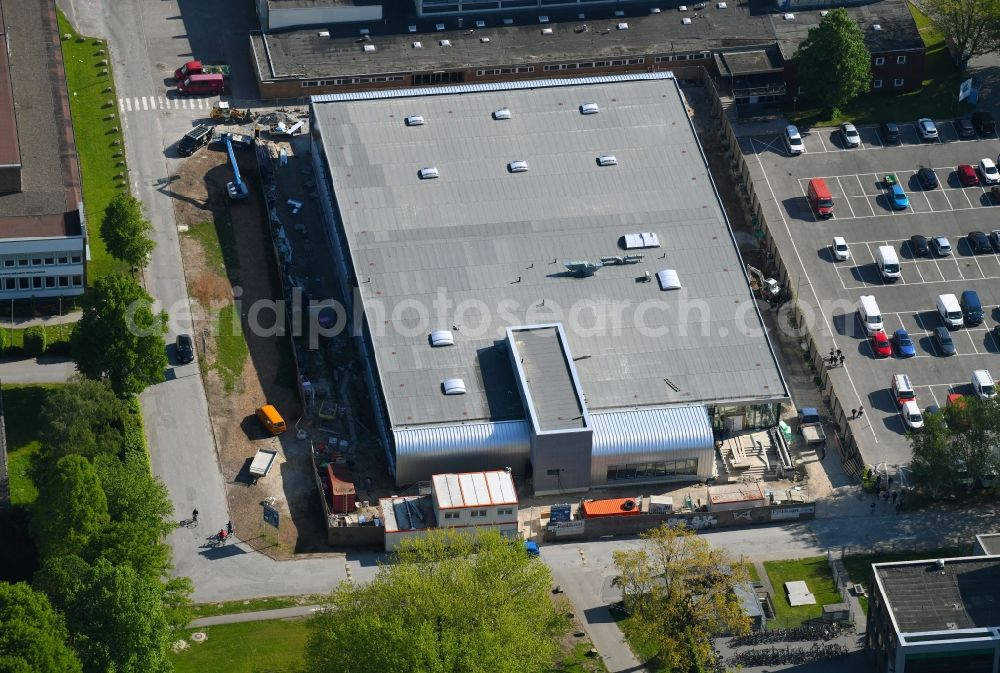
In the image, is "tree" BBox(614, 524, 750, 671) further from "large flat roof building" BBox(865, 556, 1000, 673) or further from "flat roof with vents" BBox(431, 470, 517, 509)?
"flat roof with vents" BBox(431, 470, 517, 509)

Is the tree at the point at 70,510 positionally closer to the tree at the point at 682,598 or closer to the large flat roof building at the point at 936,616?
the tree at the point at 682,598

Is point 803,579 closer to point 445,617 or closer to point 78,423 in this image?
→ point 445,617

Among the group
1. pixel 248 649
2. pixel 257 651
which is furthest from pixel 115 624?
pixel 257 651

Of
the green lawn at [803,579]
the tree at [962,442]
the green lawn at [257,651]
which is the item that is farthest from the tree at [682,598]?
the tree at [962,442]

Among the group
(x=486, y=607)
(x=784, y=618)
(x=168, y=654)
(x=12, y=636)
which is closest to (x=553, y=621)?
(x=486, y=607)

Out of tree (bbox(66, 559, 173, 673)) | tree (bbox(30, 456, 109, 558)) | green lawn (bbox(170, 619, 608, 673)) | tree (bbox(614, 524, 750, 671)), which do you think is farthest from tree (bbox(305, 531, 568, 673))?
tree (bbox(30, 456, 109, 558))

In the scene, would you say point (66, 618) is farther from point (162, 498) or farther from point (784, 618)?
point (784, 618)
